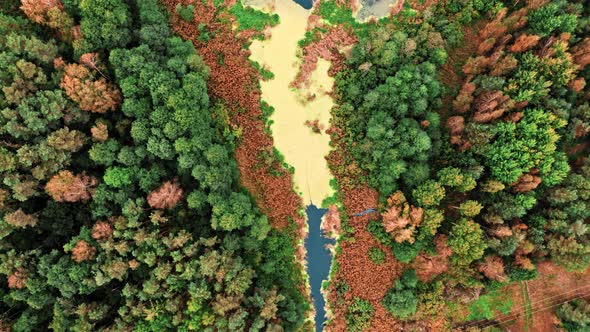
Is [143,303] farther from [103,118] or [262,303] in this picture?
[103,118]

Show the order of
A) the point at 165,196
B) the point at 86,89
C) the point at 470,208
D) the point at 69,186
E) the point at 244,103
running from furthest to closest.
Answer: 1. the point at 244,103
2. the point at 470,208
3. the point at 165,196
4. the point at 86,89
5. the point at 69,186

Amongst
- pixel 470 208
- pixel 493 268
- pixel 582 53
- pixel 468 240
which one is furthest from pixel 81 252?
pixel 582 53

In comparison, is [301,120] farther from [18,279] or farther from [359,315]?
[18,279]

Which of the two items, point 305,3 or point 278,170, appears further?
point 305,3

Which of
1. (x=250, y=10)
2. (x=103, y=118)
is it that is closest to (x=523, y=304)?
(x=250, y=10)

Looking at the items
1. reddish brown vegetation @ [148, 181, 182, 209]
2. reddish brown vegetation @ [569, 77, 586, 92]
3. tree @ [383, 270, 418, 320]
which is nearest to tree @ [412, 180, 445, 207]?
tree @ [383, 270, 418, 320]

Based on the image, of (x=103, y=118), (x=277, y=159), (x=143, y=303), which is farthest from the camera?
(x=277, y=159)
